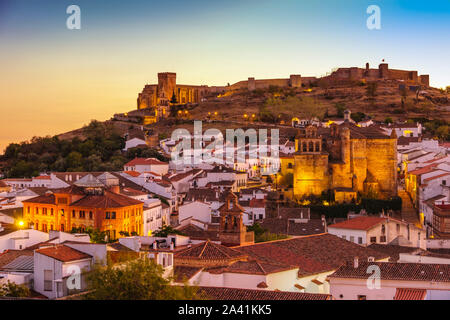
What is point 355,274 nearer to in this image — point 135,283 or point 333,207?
point 135,283

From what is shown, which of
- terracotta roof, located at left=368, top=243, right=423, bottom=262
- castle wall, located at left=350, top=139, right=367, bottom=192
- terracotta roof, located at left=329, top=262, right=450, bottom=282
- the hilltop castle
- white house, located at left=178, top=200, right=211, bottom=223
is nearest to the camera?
terracotta roof, located at left=329, top=262, right=450, bottom=282

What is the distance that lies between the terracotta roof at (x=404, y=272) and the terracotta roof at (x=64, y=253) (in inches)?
192

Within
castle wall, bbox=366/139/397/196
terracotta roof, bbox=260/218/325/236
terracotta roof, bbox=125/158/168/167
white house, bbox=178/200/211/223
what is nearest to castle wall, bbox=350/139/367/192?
castle wall, bbox=366/139/397/196

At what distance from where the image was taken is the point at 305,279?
13164mm

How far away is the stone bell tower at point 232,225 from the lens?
604 inches

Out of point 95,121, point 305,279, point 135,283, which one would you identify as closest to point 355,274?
point 305,279

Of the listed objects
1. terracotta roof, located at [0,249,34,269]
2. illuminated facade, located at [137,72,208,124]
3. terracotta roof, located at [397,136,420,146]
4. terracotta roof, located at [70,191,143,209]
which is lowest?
terracotta roof, located at [70,191,143,209]

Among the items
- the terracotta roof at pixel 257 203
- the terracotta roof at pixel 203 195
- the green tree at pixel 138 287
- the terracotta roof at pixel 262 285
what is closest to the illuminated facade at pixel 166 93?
the terracotta roof at pixel 203 195

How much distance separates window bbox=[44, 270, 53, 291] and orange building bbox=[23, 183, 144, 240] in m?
10.6

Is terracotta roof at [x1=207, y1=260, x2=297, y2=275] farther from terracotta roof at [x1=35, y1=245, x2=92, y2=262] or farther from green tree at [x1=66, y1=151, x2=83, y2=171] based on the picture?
green tree at [x1=66, y1=151, x2=83, y2=171]

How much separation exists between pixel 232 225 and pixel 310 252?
2.04m

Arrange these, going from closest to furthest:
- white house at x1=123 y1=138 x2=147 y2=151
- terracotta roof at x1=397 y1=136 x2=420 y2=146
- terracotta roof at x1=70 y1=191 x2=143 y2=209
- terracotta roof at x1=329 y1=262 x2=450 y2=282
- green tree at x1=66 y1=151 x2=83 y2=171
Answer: terracotta roof at x1=329 y1=262 x2=450 y2=282 → terracotta roof at x1=70 y1=191 x2=143 y2=209 → terracotta roof at x1=397 y1=136 x2=420 y2=146 → green tree at x1=66 y1=151 x2=83 y2=171 → white house at x1=123 y1=138 x2=147 y2=151

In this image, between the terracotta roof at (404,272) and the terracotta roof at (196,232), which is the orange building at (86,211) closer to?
the terracotta roof at (196,232)

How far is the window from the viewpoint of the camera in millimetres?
10773
